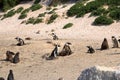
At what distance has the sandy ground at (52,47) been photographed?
20359mm

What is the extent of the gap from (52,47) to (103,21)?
7263 mm

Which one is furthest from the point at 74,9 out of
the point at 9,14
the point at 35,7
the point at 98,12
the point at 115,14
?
the point at 9,14

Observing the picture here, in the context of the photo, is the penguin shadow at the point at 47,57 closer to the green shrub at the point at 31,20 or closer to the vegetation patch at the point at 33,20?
the vegetation patch at the point at 33,20

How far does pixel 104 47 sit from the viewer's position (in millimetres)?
24688

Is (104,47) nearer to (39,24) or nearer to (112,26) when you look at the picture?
(112,26)

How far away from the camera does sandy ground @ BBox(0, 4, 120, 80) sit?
20.4m

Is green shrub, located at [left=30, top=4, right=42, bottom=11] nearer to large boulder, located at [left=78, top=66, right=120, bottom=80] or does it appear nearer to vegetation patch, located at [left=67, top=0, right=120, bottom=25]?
vegetation patch, located at [left=67, top=0, right=120, bottom=25]

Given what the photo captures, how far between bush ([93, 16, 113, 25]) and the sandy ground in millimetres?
489

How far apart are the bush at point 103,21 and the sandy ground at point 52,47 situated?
49cm

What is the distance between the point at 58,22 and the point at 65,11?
7.44 ft

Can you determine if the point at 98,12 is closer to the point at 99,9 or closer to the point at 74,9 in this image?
the point at 99,9

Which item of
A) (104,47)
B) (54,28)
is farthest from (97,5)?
(104,47)

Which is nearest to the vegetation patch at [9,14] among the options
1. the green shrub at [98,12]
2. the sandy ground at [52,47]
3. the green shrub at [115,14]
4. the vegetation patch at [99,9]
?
the sandy ground at [52,47]

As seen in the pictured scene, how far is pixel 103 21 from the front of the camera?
33.5m
